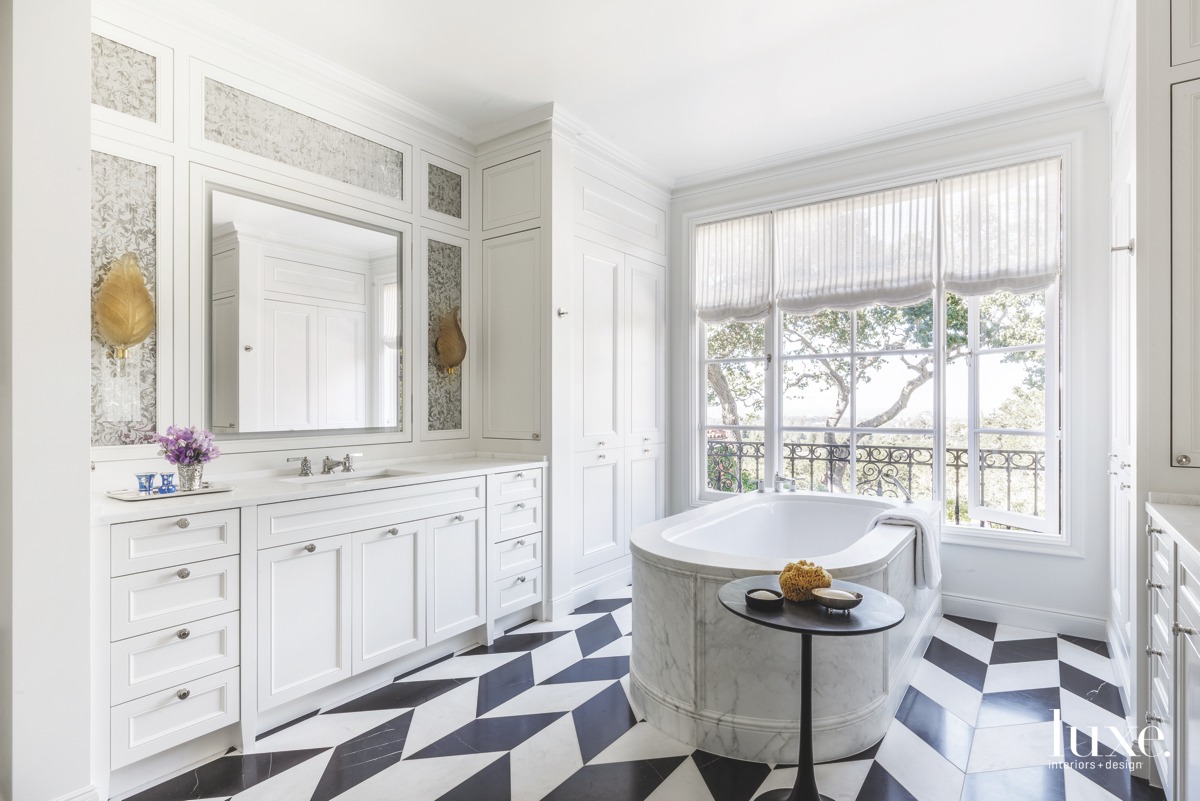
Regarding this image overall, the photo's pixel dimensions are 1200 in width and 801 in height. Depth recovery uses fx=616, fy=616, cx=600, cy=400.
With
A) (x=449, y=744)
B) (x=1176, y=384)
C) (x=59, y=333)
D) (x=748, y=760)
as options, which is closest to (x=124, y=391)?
(x=59, y=333)

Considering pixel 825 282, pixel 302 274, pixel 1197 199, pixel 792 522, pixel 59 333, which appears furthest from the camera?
pixel 825 282

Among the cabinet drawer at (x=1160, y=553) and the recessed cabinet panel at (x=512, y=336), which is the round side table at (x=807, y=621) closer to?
the cabinet drawer at (x=1160, y=553)

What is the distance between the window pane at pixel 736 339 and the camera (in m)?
4.23

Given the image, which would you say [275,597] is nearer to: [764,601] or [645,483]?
[764,601]

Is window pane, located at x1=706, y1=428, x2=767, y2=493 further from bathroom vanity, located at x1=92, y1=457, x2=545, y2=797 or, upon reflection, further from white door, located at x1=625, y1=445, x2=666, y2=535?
bathroom vanity, located at x1=92, y1=457, x2=545, y2=797

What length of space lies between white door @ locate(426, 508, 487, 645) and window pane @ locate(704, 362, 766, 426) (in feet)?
6.72

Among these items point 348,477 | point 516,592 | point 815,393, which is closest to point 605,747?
point 516,592

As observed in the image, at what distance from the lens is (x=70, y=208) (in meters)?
1.71

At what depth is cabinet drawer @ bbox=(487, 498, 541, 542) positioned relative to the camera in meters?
3.07

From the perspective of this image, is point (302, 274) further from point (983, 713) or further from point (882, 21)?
point (983, 713)

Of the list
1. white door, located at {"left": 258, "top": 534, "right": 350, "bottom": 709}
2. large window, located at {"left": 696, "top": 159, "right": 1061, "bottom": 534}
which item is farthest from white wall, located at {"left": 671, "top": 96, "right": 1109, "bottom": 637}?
white door, located at {"left": 258, "top": 534, "right": 350, "bottom": 709}

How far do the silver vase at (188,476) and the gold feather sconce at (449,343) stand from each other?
1424mm

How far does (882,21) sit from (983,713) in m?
2.79

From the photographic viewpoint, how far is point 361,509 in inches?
97.2
